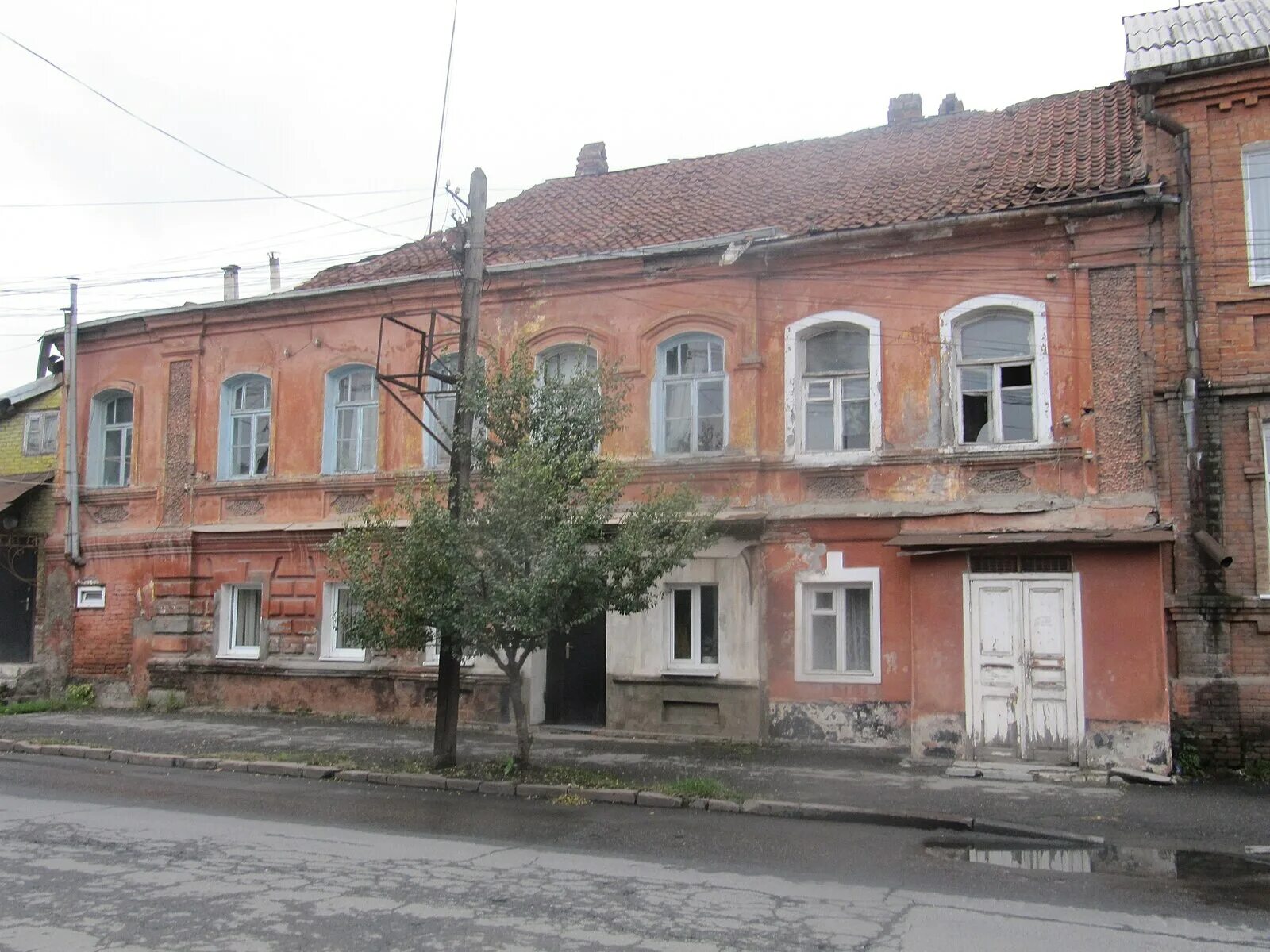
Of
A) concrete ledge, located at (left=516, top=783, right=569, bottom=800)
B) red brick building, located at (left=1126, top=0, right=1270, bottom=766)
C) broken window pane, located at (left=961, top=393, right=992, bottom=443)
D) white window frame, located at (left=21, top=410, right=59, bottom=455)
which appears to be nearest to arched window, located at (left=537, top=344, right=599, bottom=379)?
broken window pane, located at (left=961, top=393, right=992, bottom=443)

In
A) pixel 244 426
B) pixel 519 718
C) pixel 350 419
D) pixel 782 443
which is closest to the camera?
pixel 519 718

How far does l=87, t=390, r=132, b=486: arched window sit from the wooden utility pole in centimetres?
1012

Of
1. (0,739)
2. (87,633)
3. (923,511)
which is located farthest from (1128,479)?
(87,633)

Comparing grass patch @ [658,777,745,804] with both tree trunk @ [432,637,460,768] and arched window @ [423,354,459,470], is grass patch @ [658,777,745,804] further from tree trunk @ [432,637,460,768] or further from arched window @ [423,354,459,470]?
arched window @ [423,354,459,470]

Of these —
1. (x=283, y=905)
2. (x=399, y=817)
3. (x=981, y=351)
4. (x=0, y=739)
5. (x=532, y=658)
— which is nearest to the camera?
(x=283, y=905)

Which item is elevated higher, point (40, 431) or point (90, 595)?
point (40, 431)

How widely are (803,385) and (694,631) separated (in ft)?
12.3

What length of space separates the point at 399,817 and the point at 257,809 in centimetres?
151

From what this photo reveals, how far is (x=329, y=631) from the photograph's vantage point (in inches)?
700

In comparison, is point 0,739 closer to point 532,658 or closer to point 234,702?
point 234,702

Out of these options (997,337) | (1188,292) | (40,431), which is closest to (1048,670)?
(997,337)

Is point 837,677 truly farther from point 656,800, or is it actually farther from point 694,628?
point 656,800

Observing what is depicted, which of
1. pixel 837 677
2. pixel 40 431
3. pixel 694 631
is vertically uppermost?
pixel 40 431

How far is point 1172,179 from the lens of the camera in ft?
43.5
